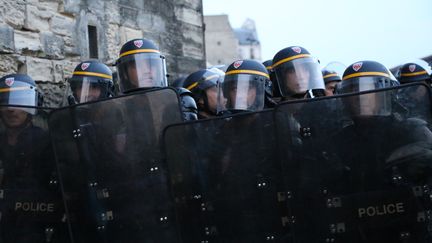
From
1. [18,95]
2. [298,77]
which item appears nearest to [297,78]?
[298,77]

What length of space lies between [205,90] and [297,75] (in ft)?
3.25

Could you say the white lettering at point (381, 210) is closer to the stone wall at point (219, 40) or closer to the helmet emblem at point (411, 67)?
the helmet emblem at point (411, 67)

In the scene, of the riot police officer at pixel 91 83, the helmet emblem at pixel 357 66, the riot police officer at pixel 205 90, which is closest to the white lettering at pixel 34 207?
the riot police officer at pixel 91 83

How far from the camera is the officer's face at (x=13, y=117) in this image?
11.9ft

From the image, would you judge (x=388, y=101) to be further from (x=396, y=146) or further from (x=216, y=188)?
(x=216, y=188)

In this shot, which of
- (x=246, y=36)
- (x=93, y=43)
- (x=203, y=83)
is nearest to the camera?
(x=203, y=83)

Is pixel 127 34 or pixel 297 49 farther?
pixel 127 34

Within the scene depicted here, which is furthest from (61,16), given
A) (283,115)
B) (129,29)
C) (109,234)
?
(283,115)

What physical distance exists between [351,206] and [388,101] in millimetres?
557

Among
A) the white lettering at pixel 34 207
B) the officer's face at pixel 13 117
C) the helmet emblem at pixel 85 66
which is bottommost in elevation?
the white lettering at pixel 34 207

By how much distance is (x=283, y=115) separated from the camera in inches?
129

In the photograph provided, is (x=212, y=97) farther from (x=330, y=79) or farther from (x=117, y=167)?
(x=117, y=167)

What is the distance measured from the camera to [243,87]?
4.17 metres

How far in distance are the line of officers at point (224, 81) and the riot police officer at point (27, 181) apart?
2.13 ft
